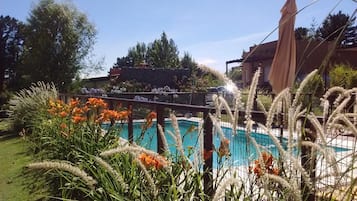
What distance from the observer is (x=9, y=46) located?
82.5 feet

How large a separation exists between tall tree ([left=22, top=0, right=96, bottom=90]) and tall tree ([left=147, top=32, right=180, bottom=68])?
1175 inches

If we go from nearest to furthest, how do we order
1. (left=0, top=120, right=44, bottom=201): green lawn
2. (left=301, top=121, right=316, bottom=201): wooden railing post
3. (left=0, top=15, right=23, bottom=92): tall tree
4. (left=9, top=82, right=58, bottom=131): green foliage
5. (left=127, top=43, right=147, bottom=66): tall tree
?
(left=301, top=121, right=316, bottom=201): wooden railing post < (left=0, top=120, right=44, bottom=201): green lawn < (left=9, top=82, right=58, bottom=131): green foliage < (left=0, top=15, right=23, bottom=92): tall tree < (left=127, top=43, right=147, bottom=66): tall tree

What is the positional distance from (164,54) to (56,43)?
3198 centimetres

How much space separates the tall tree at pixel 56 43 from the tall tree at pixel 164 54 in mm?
29838

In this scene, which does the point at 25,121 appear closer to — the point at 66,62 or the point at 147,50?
the point at 66,62

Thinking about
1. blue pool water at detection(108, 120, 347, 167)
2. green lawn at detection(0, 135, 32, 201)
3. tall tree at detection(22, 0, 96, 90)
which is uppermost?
tall tree at detection(22, 0, 96, 90)

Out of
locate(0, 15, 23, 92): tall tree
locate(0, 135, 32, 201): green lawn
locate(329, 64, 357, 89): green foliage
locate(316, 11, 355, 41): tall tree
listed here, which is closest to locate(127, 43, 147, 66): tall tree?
locate(0, 15, 23, 92): tall tree

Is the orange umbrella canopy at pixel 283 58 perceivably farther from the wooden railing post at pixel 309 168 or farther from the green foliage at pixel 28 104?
the green foliage at pixel 28 104

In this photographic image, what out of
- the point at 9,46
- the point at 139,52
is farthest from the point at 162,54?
the point at 9,46

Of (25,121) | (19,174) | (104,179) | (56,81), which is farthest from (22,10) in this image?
(104,179)

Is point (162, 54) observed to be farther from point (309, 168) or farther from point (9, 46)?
point (309, 168)

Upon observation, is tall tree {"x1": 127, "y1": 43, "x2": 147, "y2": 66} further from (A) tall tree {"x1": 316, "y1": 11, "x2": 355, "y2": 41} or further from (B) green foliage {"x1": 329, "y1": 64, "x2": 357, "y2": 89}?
(A) tall tree {"x1": 316, "y1": 11, "x2": 355, "y2": 41}

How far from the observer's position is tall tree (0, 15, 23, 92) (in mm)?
24297

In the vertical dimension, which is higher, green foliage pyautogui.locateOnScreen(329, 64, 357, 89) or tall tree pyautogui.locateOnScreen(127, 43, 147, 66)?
tall tree pyautogui.locateOnScreen(127, 43, 147, 66)
